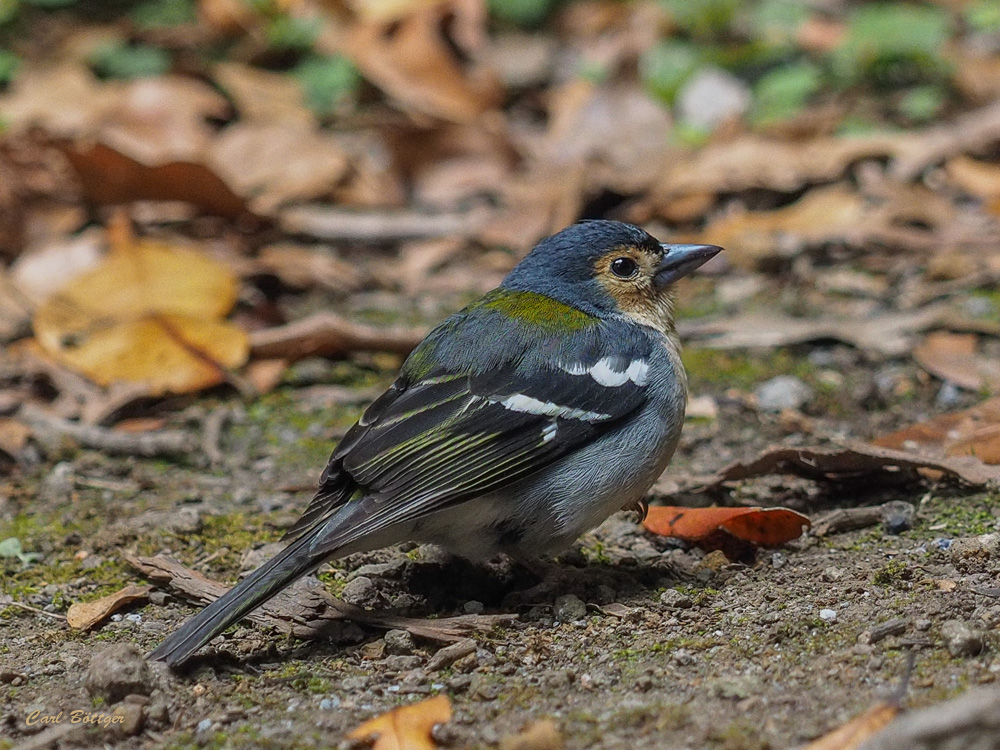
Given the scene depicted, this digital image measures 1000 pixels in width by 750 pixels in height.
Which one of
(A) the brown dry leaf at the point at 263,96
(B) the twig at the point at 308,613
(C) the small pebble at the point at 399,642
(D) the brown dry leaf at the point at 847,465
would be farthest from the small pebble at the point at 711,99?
(C) the small pebble at the point at 399,642

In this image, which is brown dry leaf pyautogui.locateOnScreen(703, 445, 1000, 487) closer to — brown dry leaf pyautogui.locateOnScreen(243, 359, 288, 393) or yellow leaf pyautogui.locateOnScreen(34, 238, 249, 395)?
brown dry leaf pyautogui.locateOnScreen(243, 359, 288, 393)

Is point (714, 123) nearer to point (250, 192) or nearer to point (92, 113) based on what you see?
point (250, 192)

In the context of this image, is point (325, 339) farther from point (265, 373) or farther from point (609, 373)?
point (609, 373)

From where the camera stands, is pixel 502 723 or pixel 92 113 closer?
pixel 502 723

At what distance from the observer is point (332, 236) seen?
6.54 metres

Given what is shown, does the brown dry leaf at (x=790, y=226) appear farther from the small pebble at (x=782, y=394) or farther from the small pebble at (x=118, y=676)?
the small pebble at (x=118, y=676)

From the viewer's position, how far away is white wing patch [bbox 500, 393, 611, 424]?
10.9 ft

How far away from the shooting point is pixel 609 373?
346cm

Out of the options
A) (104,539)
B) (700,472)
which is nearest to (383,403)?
(104,539)

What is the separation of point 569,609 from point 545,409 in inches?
21.6

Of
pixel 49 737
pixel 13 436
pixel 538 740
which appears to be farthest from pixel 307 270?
pixel 538 740

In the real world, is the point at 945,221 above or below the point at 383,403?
below

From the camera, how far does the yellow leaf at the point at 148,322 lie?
491 centimetres

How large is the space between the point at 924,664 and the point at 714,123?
5.31 meters
